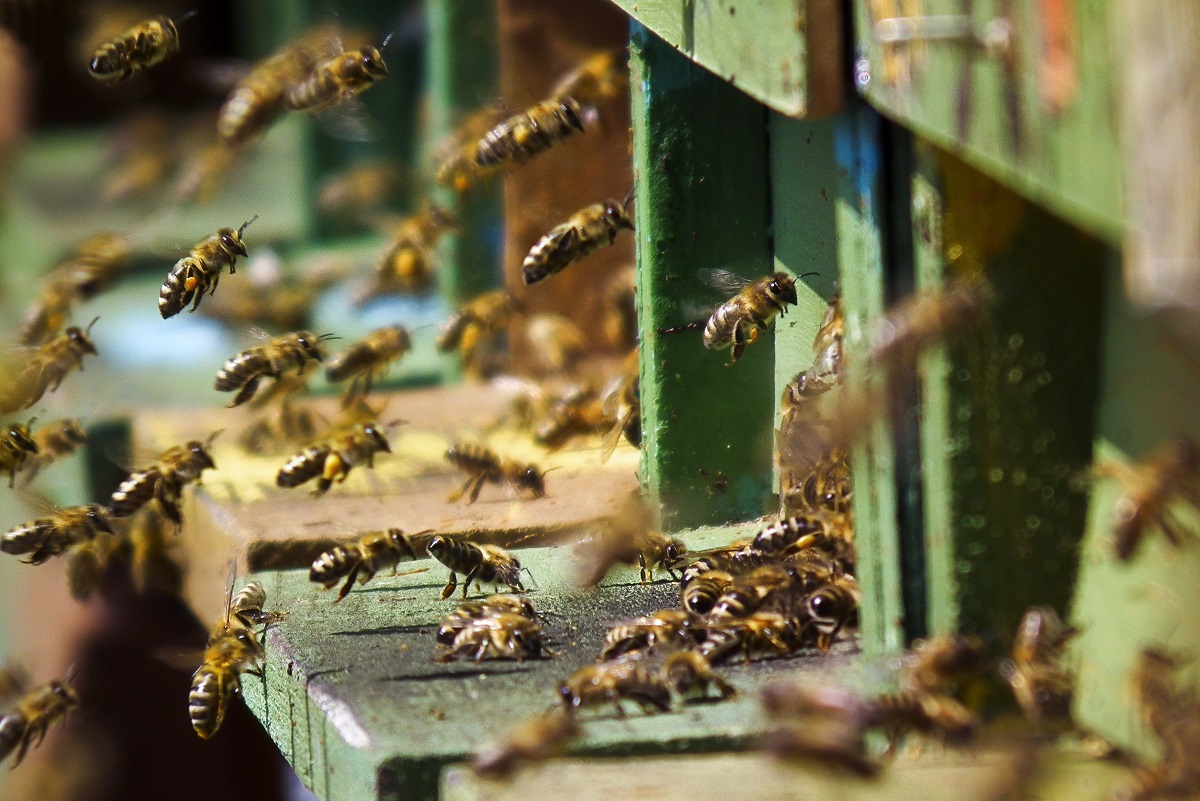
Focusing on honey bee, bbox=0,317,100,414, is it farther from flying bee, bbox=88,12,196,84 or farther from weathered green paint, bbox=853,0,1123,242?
weathered green paint, bbox=853,0,1123,242

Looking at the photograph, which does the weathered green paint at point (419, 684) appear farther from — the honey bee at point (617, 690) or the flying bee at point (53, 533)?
the flying bee at point (53, 533)

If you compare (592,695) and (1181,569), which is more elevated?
(1181,569)

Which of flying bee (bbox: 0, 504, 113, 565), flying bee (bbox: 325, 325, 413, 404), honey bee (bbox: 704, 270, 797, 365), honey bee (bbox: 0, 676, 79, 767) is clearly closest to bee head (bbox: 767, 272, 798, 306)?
honey bee (bbox: 704, 270, 797, 365)

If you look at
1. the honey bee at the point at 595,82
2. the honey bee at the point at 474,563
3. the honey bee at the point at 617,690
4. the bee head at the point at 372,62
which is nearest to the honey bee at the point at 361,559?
the honey bee at the point at 474,563

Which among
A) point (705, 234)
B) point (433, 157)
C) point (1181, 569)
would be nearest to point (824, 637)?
point (1181, 569)

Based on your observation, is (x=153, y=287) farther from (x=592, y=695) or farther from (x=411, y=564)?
(x=592, y=695)

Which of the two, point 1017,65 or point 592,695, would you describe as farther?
point 592,695
